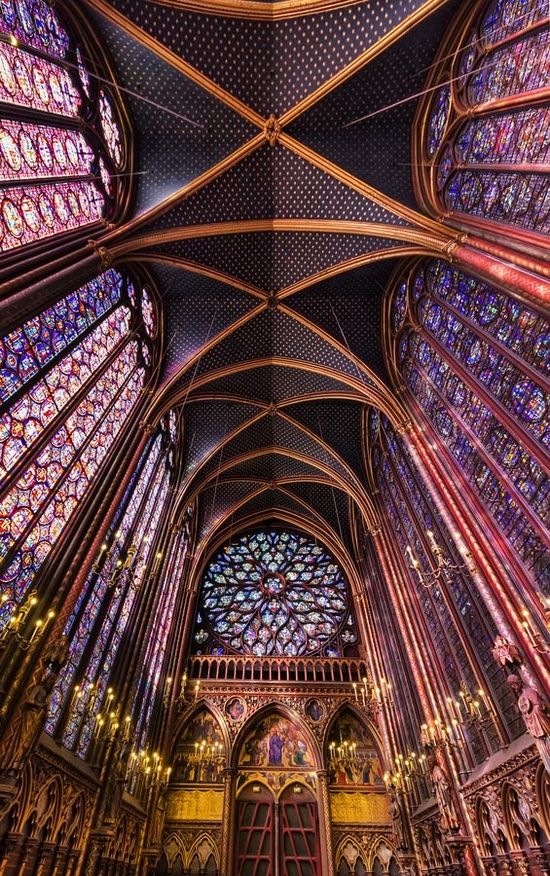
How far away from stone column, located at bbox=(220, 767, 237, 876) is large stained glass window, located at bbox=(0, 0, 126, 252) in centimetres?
1849

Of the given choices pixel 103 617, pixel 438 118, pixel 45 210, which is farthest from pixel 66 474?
pixel 438 118

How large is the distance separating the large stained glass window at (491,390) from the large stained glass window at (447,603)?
2300mm

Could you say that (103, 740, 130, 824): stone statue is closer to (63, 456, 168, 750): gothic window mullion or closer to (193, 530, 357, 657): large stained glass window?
(63, 456, 168, 750): gothic window mullion

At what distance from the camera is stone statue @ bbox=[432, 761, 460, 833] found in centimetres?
1045

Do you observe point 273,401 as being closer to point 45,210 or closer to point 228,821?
point 45,210

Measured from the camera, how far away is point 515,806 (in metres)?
8.95

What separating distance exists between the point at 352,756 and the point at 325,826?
2.45 meters

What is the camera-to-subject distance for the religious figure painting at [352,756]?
16656 mm

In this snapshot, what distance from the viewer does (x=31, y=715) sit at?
7781 millimetres

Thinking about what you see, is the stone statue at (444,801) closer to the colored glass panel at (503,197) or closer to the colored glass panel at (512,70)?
the colored glass panel at (503,197)

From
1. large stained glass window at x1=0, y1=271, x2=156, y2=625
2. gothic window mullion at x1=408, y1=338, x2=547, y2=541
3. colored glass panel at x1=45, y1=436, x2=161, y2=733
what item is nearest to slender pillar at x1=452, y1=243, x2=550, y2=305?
gothic window mullion at x1=408, y1=338, x2=547, y2=541

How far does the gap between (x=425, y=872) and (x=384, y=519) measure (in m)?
10.4

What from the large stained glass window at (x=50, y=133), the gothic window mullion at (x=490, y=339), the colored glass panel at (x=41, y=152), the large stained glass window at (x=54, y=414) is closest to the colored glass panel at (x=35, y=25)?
the large stained glass window at (x=50, y=133)

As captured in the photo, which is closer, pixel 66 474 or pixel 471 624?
pixel 66 474
